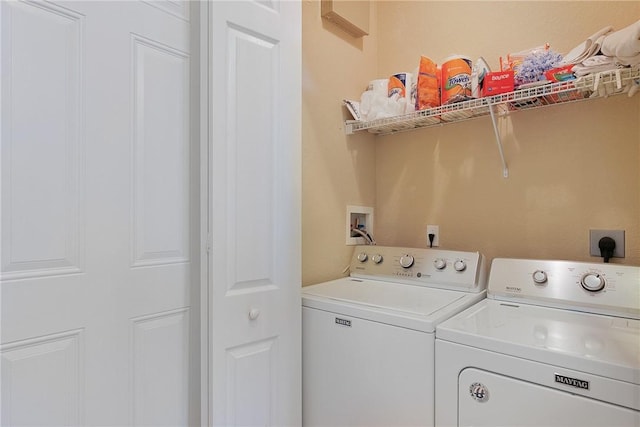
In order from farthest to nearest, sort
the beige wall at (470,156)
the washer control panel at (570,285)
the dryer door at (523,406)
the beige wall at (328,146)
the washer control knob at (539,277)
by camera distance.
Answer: the beige wall at (328,146) < the beige wall at (470,156) < the washer control knob at (539,277) < the washer control panel at (570,285) < the dryer door at (523,406)

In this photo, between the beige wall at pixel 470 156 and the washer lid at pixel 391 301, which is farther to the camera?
the beige wall at pixel 470 156

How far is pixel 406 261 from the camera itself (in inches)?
69.3

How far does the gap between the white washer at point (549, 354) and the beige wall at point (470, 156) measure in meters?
0.31

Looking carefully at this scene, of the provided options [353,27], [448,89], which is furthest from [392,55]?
[448,89]

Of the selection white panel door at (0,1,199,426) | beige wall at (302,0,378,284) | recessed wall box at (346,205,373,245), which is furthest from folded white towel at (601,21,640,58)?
white panel door at (0,1,199,426)

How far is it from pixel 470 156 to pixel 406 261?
63 cm

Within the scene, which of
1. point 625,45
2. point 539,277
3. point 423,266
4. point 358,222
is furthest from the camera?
point 358,222

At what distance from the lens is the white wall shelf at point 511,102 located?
126 cm

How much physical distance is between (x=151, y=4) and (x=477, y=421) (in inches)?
63.6

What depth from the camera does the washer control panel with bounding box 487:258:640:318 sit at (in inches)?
48.8

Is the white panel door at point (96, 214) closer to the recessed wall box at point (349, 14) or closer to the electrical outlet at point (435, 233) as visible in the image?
the recessed wall box at point (349, 14)

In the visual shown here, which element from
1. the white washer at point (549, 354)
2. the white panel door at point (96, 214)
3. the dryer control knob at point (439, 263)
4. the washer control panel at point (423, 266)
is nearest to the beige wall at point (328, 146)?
the washer control panel at point (423, 266)

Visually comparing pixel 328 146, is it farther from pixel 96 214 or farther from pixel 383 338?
pixel 96 214

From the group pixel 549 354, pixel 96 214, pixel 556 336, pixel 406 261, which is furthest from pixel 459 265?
pixel 96 214
